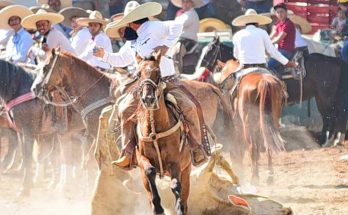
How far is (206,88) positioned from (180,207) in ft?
12.7

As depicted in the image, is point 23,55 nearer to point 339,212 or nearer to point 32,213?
point 32,213

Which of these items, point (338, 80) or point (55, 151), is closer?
point (55, 151)

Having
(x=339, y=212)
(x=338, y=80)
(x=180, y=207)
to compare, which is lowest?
(x=338, y=80)

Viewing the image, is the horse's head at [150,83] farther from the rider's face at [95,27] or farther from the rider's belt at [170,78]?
the rider's face at [95,27]

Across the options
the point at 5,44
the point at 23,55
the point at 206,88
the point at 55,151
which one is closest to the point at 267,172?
the point at 206,88

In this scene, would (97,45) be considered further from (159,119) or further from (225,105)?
(159,119)

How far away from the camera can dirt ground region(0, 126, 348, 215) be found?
37.3 ft

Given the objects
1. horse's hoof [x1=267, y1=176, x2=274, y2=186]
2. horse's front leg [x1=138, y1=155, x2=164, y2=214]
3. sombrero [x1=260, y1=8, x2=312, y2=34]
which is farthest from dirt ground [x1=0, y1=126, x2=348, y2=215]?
sombrero [x1=260, y1=8, x2=312, y2=34]

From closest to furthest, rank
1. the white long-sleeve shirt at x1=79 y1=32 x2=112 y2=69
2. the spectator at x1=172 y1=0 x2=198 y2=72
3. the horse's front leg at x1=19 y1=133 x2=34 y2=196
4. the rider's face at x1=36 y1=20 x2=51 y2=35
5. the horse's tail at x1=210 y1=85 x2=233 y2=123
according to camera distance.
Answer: the horse's tail at x1=210 y1=85 x2=233 y2=123 < the horse's front leg at x1=19 y1=133 x2=34 y2=196 < the rider's face at x1=36 y1=20 x2=51 y2=35 < the white long-sleeve shirt at x1=79 y1=32 x2=112 y2=69 < the spectator at x1=172 y1=0 x2=198 y2=72

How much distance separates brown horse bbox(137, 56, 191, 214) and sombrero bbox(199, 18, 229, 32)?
10.2m

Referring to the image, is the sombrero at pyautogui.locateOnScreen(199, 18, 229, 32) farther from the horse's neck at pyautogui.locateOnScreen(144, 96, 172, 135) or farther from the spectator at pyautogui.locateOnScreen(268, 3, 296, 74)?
the horse's neck at pyautogui.locateOnScreen(144, 96, 172, 135)

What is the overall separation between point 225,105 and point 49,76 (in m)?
2.44

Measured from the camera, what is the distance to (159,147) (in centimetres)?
899

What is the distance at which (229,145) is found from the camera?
1344 cm
